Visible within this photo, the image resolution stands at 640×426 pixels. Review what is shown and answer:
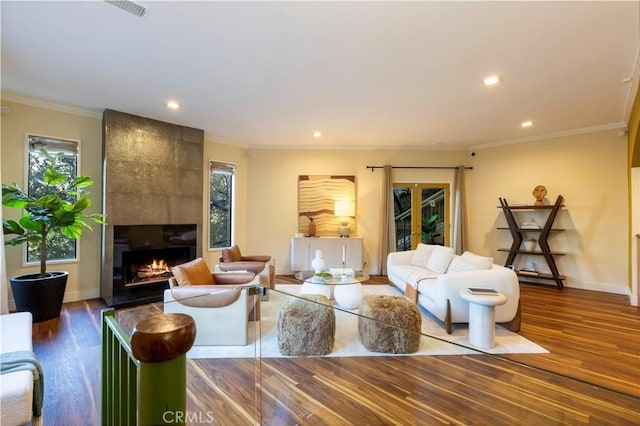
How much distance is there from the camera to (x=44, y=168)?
4.00 metres

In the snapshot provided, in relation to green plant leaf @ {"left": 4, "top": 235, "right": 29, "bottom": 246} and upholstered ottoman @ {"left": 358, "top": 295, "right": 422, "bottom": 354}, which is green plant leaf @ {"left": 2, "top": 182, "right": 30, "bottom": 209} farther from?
upholstered ottoman @ {"left": 358, "top": 295, "right": 422, "bottom": 354}

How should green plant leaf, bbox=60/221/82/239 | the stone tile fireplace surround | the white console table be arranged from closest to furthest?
green plant leaf, bbox=60/221/82/239 → the stone tile fireplace surround → the white console table

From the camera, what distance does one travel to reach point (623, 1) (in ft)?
6.79

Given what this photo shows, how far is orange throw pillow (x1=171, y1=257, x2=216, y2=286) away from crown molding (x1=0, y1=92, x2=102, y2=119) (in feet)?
9.99

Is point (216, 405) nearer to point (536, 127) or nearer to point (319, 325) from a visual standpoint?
point (319, 325)

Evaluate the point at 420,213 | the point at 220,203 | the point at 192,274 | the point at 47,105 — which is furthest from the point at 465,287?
the point at 47,105

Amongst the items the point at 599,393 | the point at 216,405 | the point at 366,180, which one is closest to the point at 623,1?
the point at 599,393

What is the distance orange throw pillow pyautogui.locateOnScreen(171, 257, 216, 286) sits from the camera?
2.91 m

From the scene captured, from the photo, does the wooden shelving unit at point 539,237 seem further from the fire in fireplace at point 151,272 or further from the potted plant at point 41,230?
the potted plant at point 41,230

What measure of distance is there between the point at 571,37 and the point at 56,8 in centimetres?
416

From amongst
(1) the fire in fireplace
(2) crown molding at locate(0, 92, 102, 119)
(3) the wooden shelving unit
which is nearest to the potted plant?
(1) the fire in fireplace

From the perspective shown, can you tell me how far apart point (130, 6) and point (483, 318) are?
402 centimetres

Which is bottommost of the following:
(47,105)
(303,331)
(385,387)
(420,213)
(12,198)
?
(385,387)

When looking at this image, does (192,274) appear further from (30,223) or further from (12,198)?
(12,198)
